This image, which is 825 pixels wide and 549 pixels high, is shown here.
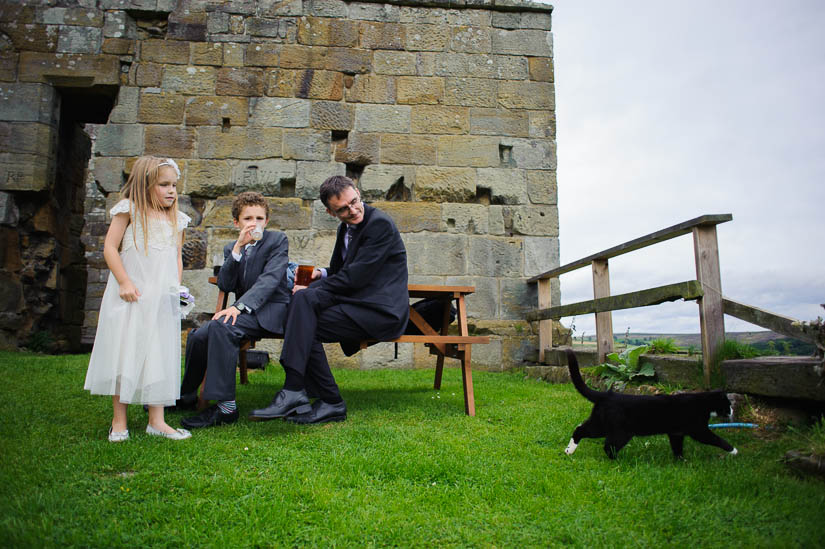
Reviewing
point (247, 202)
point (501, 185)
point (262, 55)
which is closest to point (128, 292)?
point (247, 202)

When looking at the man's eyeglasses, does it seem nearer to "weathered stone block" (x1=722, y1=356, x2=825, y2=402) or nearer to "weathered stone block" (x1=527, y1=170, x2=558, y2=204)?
"weathered stone block" (x1=722, y1=356, x2=825, y2=402)

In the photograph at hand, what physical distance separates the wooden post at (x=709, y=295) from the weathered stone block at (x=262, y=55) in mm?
5509

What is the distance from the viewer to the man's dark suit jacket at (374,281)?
354 cm

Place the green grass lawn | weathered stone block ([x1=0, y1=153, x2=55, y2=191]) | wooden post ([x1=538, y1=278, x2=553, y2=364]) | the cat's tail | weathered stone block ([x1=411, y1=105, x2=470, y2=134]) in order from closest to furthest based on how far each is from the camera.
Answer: the green grass lawn < the cat's tail < wooden post ([x1=538, y1=278, x2=553, y2=364]) < weathered stone block ([x1=0, y1=153, x2=55, y2=191]) < weathered stone block ([x1=411, y1=105, x2=470, y2=134])

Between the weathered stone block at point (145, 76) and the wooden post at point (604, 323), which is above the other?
the weathered stone block at point (145, 76)

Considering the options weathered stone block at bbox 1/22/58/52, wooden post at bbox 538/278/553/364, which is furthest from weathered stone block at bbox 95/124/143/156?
wooden post at bbox 538/278/553/364

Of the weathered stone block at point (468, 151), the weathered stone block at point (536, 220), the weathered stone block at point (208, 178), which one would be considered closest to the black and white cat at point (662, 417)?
the weathered stone block at point (536, 220)

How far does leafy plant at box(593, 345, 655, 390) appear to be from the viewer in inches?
159

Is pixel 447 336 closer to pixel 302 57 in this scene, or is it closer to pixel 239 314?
pixel 239 314

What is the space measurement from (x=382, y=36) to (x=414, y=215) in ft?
7.96

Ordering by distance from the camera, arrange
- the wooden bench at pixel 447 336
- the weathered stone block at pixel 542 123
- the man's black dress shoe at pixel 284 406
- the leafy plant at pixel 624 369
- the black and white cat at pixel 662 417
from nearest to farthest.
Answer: the black and white cat at pixel 662 417
the man's black dress shoe at pixel 284 406
the wooden bench at pixel 447 336
the leafy plant at pixel 624 369
the weathered stone block at pixel 542 123

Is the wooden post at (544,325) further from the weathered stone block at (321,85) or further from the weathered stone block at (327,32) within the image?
the weathered stone block at (327,32)

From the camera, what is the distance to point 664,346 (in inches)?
167

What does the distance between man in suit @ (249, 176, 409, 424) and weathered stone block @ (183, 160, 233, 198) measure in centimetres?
346
